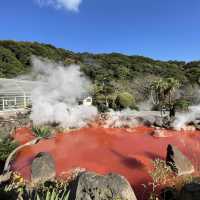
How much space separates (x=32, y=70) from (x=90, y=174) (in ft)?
123

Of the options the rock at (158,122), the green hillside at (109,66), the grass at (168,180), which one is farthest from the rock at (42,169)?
the green hillside at (109,66)

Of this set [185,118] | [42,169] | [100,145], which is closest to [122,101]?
[185,118]

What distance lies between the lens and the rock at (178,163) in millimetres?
10969

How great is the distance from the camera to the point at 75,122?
2047 cm

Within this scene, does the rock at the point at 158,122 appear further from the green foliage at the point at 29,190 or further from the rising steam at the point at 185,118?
the green foliage at the point at 29,190

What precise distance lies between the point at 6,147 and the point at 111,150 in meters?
4.86

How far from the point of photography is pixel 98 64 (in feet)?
169

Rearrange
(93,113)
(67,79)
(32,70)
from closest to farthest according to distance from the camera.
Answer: (93,113), (67,79), (32,70)

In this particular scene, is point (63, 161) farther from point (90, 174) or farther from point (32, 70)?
point (32, 70)

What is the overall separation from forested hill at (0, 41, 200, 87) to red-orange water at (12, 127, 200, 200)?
74.3ft

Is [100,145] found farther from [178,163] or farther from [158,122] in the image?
[158,122]

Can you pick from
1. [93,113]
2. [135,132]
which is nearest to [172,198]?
[135,132]

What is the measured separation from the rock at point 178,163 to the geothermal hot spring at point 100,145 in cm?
92

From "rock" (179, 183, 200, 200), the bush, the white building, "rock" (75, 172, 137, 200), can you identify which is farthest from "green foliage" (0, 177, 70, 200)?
the bush
